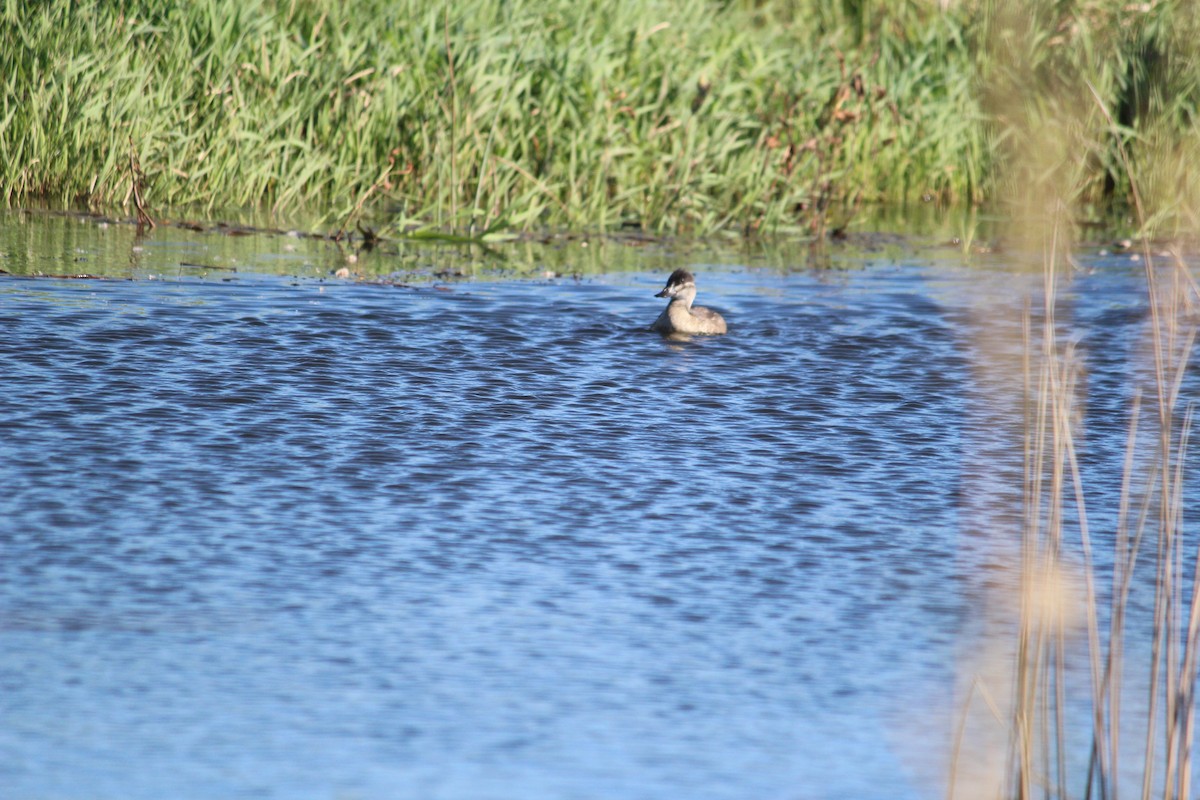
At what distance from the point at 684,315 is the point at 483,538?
174 inches

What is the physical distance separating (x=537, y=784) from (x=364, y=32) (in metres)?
9.96

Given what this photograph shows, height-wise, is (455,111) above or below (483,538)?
above

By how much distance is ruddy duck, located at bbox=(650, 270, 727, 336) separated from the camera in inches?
407

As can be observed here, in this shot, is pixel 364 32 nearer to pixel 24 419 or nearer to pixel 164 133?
pixel 164 133

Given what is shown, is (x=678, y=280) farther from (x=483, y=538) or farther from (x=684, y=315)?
(x=483, y=538)

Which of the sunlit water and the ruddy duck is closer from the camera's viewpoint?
the sunlit water

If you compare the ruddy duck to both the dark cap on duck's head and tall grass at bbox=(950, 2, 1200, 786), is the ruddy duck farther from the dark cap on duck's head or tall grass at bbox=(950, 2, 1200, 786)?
tall grass at bbox=(950, 2, 1200, 786)

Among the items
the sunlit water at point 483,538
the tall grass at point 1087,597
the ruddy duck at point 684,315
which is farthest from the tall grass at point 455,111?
the tall grass at point 1087,597

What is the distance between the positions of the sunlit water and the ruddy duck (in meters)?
0.16

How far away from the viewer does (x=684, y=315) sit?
10297 mm

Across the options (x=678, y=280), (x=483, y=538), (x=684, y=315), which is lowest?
(x=483, y=538)

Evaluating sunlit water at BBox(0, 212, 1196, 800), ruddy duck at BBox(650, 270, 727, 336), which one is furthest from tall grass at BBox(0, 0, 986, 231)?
ruddy duck at BBox(650, 270, 727, 336)

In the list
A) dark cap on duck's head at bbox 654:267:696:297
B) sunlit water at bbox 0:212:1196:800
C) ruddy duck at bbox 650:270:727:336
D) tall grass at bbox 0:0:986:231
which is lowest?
sunlit water at bbox 0:212:1196:800

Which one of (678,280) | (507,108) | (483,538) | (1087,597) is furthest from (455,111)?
(1087,597)
